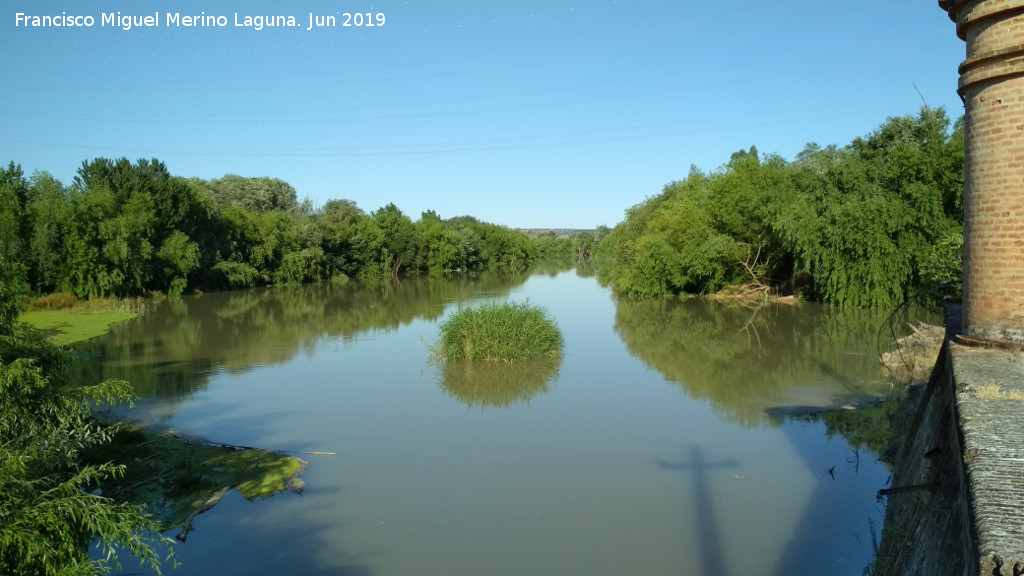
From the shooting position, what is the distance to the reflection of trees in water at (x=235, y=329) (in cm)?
1794

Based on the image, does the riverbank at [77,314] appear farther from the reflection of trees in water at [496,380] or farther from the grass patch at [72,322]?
the reflection of trees in water at [496,380]

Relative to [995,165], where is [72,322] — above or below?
below

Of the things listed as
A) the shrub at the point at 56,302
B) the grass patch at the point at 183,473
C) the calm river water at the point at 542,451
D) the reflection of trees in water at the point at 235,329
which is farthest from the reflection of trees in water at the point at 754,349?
the shrub at the point at 56,302

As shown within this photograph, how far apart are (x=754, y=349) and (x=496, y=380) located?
7766mm

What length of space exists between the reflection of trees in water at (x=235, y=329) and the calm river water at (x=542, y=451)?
0.21m

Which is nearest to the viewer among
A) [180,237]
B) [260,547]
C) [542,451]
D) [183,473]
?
[260,547]

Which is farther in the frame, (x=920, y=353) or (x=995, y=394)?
(x=920, y=353)

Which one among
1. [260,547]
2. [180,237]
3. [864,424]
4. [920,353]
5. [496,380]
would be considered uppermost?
[180,237]

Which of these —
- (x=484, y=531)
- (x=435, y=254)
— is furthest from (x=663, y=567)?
(x=435, y=254)

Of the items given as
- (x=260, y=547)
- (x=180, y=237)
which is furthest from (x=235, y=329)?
(x=260, y=547)

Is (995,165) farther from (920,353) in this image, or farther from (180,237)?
(180,237)

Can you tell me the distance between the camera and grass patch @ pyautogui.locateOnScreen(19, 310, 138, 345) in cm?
2355

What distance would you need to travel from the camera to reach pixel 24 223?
32.3 m

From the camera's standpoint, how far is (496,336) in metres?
17.4
